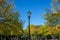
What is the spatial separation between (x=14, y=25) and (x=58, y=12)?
6172mm

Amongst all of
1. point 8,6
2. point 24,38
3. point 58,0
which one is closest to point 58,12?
point 58,0

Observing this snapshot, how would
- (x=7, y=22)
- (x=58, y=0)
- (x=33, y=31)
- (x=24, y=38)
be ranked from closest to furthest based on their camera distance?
1. (x=58, y=0)
2. (x=7, y=22)
3. (x=24, y=38)
4. (x=33, y=31)

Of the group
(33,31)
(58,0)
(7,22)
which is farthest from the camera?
(33,31)

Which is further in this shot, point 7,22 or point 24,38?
point 24,38

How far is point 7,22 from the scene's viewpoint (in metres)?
24.8

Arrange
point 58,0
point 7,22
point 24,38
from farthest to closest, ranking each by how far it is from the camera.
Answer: point 24,38 < point 7,22 < point 58,0

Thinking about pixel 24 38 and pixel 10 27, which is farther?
pixel 24 38

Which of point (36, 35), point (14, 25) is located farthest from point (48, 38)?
point (14, 25)

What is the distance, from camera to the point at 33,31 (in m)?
65.8

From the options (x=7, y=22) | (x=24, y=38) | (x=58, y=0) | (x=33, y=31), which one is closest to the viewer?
(x=58, y=0)

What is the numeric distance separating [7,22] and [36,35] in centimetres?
4196

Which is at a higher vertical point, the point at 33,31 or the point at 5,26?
the point at 33,31

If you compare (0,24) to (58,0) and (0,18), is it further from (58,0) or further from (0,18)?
(58,0)

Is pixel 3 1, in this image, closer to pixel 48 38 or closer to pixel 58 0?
pixel 58 0
